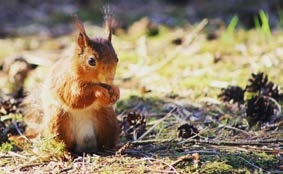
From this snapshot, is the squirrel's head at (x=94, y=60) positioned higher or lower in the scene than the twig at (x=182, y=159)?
higher

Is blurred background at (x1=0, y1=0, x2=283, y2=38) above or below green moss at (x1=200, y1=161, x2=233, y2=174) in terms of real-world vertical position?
above

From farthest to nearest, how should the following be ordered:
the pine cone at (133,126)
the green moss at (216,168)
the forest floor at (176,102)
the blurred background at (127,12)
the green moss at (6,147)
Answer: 1. the blurred background at (127,12)
2. the pine cone at (133,126)
3. the green moss at (6,147)
4. the forest floor at (176,102)
5. the green moss at (216,168)

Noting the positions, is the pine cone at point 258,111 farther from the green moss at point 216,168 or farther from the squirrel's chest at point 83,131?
the squirrel's chest at point 83,131

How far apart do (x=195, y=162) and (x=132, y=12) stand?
3.54 meters

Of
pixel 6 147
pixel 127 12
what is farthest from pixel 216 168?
pixel 127 12

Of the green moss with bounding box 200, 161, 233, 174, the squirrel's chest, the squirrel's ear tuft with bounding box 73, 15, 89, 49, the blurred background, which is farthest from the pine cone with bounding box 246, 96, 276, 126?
the blurred background

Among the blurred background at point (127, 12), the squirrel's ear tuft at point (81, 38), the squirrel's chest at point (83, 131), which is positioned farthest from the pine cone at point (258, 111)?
the blurred background at point (127, 12)

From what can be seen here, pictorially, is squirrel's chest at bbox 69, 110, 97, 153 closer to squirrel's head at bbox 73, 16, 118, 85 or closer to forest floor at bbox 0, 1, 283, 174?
forest floor at bbox 0, 1, 283, 174

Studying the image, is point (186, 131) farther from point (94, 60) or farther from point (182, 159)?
point (94, 60)

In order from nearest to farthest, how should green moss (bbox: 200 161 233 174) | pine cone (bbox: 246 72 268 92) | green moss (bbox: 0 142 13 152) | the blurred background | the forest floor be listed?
green moss (bbox: 200 161 233 174) < the forest floor < green moss (bbox: 0 142 13 152) < pine cone (bbox: 246 72 268 92) < the blurred background

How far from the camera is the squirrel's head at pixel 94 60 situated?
2195mm

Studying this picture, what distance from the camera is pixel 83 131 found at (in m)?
2.38

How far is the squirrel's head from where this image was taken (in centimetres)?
220

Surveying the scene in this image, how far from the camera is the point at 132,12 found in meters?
5.64
